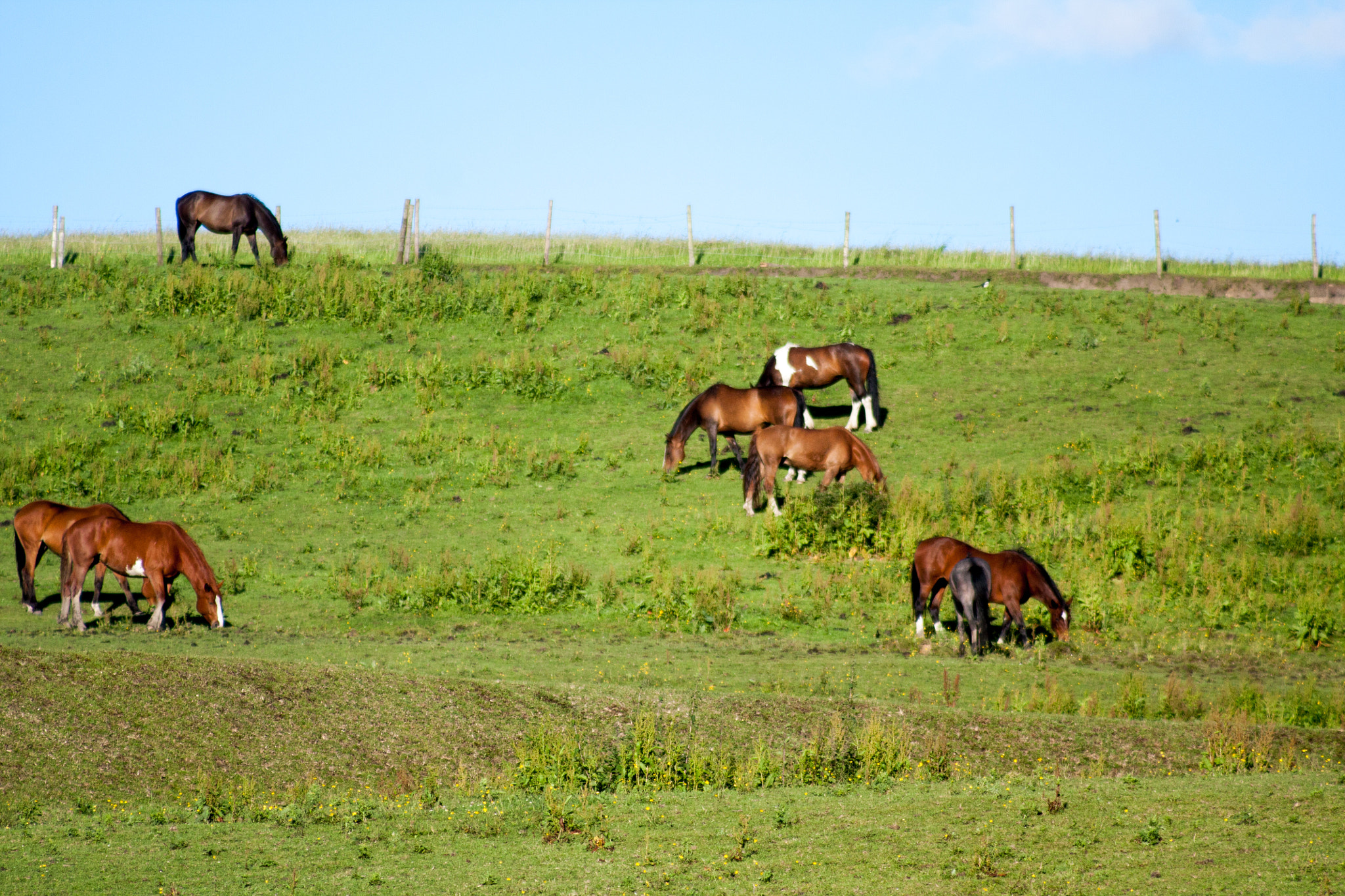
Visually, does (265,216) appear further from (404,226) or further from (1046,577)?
(1046,577)

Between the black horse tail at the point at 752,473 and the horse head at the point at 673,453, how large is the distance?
2.25 metres

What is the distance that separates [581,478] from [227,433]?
8.46 meters

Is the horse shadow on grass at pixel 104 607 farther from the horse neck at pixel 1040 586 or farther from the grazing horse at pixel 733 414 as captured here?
the horse neck at pixel 1040 586

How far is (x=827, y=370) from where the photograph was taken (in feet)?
92.1

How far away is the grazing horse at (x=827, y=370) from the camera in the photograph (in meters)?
27.7

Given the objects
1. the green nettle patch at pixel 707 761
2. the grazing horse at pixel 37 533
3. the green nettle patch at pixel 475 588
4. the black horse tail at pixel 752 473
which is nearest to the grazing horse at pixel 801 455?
the black horse tail at pixel 752 473

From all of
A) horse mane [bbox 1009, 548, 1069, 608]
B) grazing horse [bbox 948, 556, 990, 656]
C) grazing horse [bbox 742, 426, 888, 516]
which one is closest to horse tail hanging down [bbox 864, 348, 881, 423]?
grazing horse [bbox 742, 426, 888, 516]

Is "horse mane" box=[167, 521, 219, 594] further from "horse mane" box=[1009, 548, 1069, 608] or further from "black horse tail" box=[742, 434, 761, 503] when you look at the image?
"horse mane" box=[1009, 548, 1069, 608]

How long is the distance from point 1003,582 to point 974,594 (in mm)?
628

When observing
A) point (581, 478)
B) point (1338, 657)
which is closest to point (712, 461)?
point (581, 478)

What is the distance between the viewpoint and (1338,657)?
16.1m

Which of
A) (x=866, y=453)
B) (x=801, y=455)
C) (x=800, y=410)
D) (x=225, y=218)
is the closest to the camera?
(x=866, y=453)

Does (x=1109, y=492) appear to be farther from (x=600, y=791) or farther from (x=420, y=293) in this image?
(x=420, y=293)

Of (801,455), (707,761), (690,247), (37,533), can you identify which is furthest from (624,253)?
(707,761)
